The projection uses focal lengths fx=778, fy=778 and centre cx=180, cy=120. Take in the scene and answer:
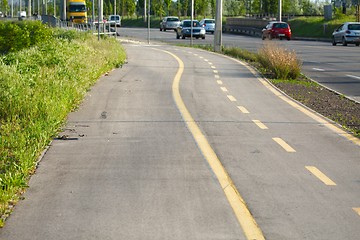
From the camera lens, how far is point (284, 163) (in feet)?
32.6

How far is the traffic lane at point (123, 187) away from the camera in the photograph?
684 centimetres

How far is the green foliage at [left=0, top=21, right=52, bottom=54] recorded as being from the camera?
47228 mm

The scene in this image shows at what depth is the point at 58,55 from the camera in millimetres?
18953

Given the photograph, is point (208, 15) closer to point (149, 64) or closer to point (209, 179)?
point (149, 64)

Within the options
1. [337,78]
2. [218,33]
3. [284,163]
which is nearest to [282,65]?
[337,78]

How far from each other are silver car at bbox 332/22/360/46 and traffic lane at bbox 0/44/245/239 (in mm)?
42099

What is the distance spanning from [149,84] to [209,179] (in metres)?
12.1

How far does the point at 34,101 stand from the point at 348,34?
150 ft

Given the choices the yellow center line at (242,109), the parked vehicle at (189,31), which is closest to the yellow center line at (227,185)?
the yellow center line at (242,109)

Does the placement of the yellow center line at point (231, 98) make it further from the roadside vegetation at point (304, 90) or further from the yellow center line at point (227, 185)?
the yellow center line at point (227, 185)

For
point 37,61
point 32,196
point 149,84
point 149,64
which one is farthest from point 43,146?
point 149,64

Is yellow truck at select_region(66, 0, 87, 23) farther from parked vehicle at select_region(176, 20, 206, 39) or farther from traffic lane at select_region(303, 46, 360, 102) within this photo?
traffic lane at select_region(303, 46, 360, 102)

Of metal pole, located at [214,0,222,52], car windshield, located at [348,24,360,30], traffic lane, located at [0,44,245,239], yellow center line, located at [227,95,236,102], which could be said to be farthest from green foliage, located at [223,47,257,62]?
traffic lane, located at [0,44,245,239]

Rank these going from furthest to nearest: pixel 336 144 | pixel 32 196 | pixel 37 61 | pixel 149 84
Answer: pixel 149 84, pixel 37 61, pixel 336 144, pixel 32 196
